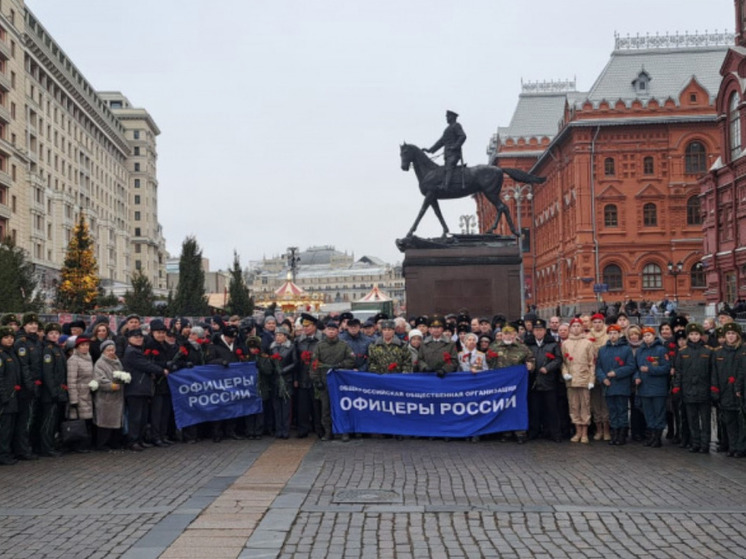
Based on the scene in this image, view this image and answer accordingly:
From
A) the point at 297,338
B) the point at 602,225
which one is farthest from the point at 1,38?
the point at 297,338

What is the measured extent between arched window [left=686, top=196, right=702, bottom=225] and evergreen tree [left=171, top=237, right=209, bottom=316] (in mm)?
38689

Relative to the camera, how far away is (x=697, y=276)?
2589 inches

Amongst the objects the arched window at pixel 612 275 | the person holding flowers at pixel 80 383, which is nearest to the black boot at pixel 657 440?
the person holding flowers at pixel 80 383

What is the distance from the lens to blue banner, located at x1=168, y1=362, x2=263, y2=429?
1441 cm

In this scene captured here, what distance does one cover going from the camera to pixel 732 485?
1038 centimetres

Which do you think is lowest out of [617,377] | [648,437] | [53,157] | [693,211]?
[648,437]

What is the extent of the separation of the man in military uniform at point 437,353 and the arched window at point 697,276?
55.4 m

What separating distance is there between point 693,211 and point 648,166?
4.92m

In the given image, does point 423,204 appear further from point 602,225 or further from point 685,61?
point 685,61

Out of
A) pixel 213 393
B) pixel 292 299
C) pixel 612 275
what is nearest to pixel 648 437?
pixel 213 393

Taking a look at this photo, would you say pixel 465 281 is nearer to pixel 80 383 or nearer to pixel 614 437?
pixel 614 437

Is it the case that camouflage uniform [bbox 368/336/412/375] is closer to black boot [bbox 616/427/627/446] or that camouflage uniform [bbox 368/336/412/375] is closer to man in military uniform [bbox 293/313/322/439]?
man in military uniform [bbox 293/313/322/439]

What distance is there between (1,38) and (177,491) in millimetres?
67285

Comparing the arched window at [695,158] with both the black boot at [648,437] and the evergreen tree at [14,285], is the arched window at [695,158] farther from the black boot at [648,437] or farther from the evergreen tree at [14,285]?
the black boot at [648,437]
